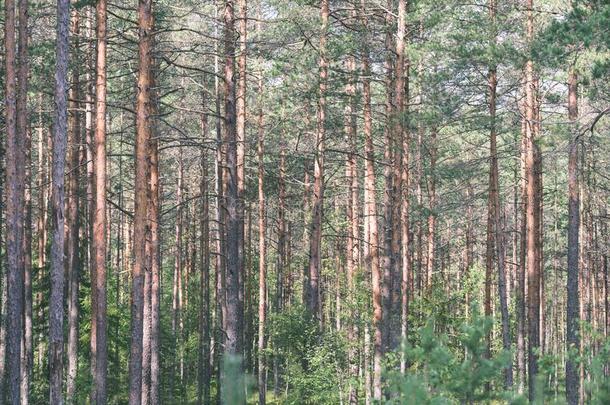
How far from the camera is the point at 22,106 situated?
61.8 feet

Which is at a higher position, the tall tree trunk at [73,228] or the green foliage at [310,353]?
the tall tree trunk at [73,228]

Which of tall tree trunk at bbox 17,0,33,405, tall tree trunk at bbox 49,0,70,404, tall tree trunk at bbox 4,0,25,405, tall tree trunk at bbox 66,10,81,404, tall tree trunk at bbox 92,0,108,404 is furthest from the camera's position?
tall tree trunk at bbox 66,10,81,404

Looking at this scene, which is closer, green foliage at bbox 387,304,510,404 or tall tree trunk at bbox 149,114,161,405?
green foliage at bbox 387,304,510,404

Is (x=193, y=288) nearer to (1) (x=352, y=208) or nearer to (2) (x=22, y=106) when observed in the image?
(1) (x=352, y=208)

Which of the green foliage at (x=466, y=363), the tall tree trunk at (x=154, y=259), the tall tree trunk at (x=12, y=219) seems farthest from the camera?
the tall tree trunk at (x=154, y=259)

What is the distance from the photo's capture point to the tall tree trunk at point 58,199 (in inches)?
549

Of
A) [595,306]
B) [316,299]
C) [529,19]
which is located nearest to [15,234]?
[316,299]

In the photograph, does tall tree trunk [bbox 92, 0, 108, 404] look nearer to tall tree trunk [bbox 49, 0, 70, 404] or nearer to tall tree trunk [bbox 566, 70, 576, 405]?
tall tree trunk [bbox 49, 0, 70, 404]

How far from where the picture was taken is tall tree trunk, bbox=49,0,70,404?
1394cm

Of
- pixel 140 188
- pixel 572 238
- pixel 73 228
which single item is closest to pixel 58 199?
pixel 140 188

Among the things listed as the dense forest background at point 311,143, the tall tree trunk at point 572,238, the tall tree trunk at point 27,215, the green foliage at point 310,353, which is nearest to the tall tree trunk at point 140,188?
the dense forest background at point 311,143

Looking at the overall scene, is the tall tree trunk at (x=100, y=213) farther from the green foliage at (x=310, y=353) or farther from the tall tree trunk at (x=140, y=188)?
the green foliage at (x=310, y=353)

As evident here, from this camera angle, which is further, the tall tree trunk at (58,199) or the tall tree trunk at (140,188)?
the tall tree trunk at (140,188)

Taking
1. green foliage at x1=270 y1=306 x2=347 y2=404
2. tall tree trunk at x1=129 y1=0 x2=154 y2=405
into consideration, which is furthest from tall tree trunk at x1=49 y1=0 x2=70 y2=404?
green foliage at x1=270 y1=306 x2=347 y2=404
